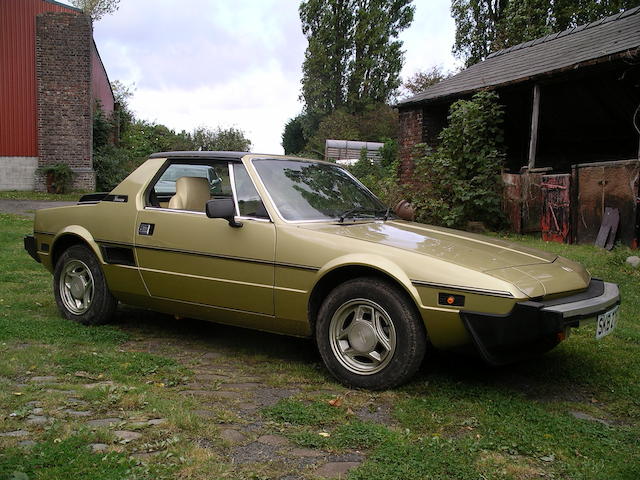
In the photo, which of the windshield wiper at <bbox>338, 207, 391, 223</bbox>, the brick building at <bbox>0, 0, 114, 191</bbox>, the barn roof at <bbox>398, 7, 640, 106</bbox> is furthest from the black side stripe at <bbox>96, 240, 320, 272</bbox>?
the brick building at <bbox>0, 0, 114, 191</bbox>

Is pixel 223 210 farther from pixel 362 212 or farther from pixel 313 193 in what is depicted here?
pixel 362 212

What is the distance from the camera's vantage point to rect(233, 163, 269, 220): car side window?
4406 mm

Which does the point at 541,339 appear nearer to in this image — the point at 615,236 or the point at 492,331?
the point at 492,331

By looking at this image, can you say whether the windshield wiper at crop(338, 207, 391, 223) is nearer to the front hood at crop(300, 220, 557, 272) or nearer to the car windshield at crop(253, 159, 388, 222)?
the car windshield at crop(253, 159, 388, 222)

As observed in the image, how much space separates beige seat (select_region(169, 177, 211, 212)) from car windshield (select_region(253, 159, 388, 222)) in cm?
58

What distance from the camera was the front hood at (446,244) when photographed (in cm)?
378

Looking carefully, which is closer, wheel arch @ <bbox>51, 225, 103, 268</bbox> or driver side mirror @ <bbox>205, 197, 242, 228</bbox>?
driver side mirror @ <bbox>205, 197, 242, 228</bbox>

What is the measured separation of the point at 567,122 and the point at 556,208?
6.11 metres

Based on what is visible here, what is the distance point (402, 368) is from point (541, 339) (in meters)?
0.80

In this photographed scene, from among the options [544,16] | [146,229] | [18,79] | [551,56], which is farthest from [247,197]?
[544,16]

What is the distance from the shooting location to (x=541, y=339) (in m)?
3.57

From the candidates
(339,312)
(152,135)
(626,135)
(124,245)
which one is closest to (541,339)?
(339,312)

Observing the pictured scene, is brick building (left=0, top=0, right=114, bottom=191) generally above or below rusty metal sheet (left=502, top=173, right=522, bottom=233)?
above

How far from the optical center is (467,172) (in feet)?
40.5
